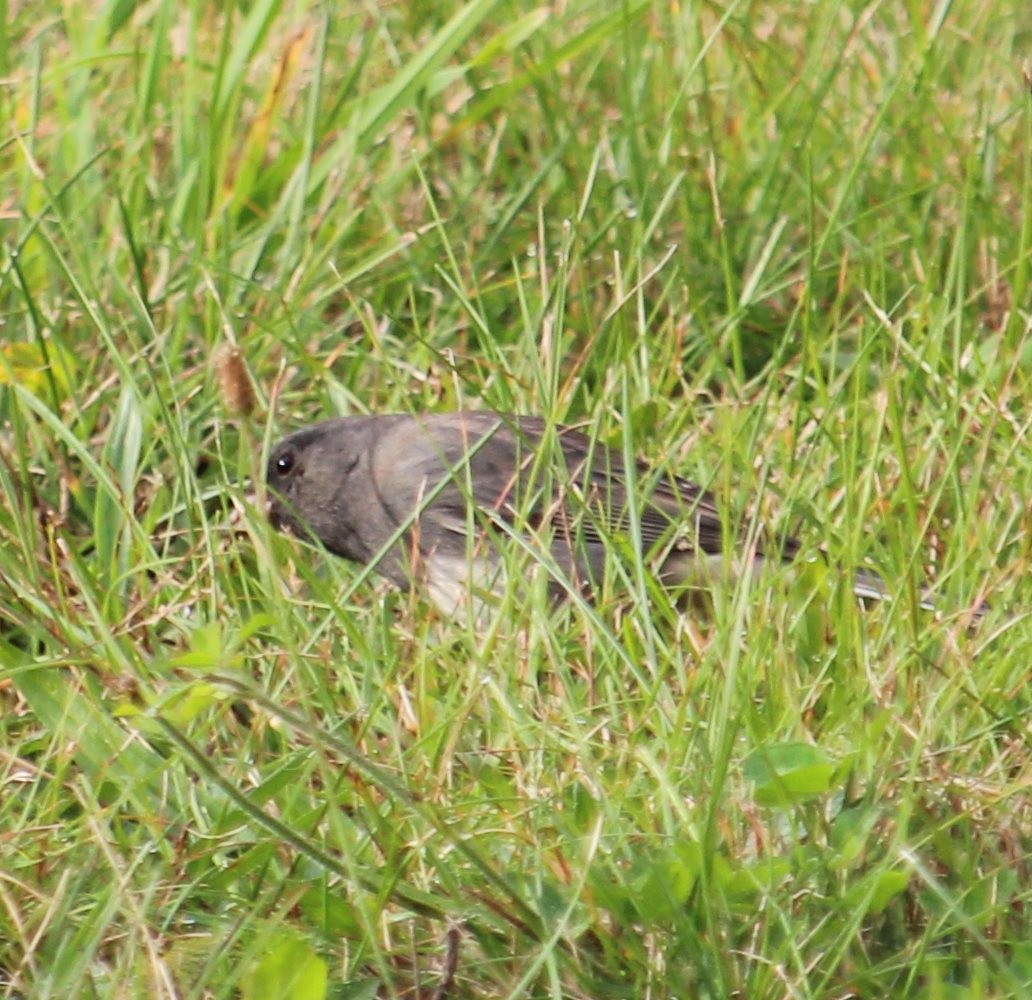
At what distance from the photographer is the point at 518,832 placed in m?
2.44

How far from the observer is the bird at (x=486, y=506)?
2.98 m

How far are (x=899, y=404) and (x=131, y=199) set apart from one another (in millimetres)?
1735

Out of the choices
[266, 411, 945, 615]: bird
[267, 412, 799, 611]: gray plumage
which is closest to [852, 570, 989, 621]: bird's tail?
[266, 411, 945, 615]: bird

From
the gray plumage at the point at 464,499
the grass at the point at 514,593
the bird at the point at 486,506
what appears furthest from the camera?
the gray plumage at the point at 464,499

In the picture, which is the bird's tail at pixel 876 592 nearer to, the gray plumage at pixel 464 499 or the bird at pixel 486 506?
the bird at pixel 486 506

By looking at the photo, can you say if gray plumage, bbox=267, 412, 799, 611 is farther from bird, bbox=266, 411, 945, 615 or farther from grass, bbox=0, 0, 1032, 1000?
grass, bbox=0, 0, 1032, 1000

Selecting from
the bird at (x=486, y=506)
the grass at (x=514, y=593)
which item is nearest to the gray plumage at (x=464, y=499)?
the bird at (x=486, y=506)

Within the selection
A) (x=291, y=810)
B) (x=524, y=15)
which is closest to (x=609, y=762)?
(x=291, y=810)

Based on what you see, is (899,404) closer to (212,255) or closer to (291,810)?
(291,810)

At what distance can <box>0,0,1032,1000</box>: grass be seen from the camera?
2.30 meters

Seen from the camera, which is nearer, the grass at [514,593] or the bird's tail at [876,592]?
the grass at [514,593]

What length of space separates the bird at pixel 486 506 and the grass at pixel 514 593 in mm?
93

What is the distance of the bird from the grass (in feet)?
0.30

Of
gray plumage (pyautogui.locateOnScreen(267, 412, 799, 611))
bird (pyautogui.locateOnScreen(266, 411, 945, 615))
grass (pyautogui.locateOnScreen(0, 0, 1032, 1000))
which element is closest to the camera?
grass (pyautogui.locateOnScreen(0, 0, 1032, 1000))
